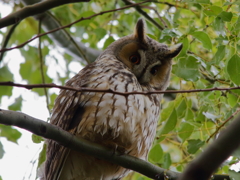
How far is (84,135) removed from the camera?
2.16 m

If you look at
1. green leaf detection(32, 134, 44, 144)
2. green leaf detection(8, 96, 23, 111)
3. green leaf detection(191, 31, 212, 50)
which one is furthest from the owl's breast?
green leaf detection(8, 96, 23, 111)

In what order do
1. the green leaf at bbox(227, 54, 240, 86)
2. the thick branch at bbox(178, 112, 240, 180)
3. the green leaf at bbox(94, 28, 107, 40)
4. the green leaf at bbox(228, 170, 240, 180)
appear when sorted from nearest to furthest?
1. the thick branch at bbox(178, 112, 240, 180)
2. the green leaf at bbox(228, 170, 240, 180)
3. the green leaf at bbox(227, 54, 240, 86)
4. the green leaf at bbox(94, 28, 107, 40)

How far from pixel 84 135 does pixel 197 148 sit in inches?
30.6

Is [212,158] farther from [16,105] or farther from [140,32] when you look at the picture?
[16,105]

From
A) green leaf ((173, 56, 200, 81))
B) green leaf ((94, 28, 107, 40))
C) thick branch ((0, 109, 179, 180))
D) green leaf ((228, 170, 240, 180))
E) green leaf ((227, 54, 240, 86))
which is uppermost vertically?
green leaf ((94, 28, 107, 40))

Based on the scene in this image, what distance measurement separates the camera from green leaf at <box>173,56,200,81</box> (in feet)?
7.72

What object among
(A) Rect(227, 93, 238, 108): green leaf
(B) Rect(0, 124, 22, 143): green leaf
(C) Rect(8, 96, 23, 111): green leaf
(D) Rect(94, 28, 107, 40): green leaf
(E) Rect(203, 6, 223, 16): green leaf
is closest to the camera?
(E) Rect(203, 6, 223, 16): green leaf

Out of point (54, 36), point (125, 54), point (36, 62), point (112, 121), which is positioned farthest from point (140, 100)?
point (36, 62)

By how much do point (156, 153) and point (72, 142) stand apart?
3.81 feet

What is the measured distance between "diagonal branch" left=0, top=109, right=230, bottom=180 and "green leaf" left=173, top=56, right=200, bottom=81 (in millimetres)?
667

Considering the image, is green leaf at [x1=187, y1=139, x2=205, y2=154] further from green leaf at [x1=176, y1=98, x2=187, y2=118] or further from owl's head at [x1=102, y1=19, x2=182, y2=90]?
owl's head at [x1=102, y1=19, x2=182, y2=90]

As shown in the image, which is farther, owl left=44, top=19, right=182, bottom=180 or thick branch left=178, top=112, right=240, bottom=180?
owl left=44, top=19, right=182, bottom=180

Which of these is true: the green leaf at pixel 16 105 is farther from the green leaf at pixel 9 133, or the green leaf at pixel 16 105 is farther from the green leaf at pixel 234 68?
the green leaf at pixel 234 68

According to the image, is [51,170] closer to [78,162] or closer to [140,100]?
[78,162]
